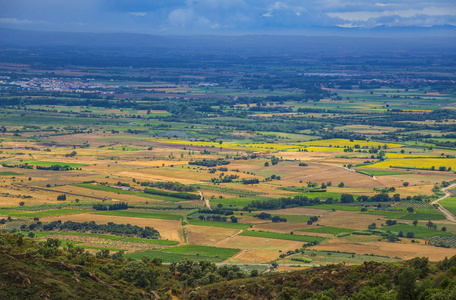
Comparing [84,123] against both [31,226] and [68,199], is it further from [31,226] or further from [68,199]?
[31,226]

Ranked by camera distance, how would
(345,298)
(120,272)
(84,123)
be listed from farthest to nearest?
1. (84,123)
2. (120,272)
3. (345,298)

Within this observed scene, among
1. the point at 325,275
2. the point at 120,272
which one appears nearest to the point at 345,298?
the point at 325,275

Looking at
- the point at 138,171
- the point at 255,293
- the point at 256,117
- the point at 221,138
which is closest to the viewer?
the point at 255,293

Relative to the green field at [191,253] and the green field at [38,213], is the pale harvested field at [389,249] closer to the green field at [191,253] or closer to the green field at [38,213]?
the green field at [191,253]

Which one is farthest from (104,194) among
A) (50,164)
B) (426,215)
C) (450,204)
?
(450,204)

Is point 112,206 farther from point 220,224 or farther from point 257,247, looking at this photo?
point 257,247
